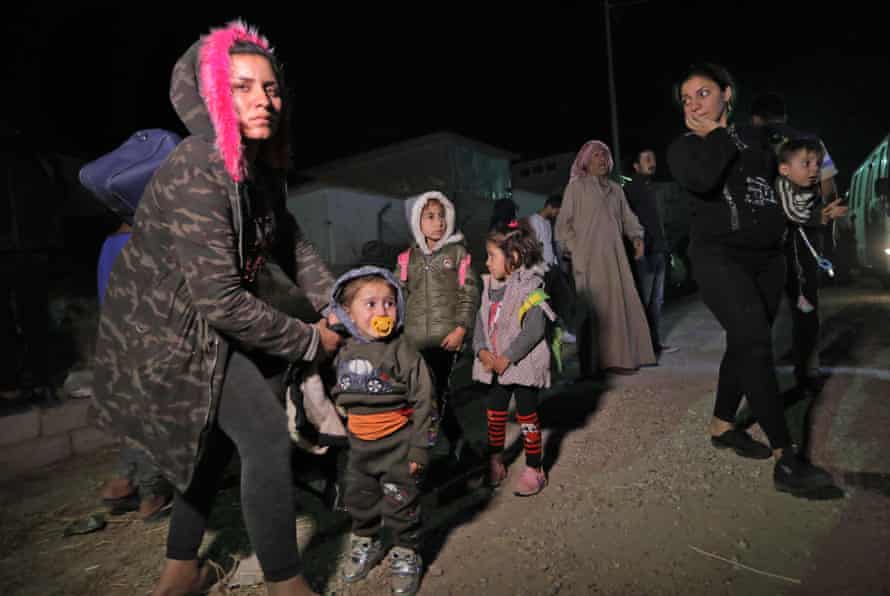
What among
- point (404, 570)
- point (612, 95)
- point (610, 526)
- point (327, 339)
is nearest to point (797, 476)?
point (610, 526)

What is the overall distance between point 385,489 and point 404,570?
324 millimetres

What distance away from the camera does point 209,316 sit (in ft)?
5.73

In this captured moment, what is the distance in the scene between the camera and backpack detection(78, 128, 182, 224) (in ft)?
8.09

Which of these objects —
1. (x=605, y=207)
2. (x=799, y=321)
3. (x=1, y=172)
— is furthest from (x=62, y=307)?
(x=799, y=321)

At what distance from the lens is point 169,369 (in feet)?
5.88

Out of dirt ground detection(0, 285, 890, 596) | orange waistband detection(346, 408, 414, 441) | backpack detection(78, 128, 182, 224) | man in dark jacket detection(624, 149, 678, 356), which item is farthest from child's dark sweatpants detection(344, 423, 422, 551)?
man in dark jacket detection(624, 149, 678, 356)

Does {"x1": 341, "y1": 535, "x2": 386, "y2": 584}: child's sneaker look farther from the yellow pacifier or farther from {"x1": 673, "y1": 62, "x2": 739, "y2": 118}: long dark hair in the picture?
{"x1": 673, "y1": 62, "x2": 739, "y2": 118}: long dark hair

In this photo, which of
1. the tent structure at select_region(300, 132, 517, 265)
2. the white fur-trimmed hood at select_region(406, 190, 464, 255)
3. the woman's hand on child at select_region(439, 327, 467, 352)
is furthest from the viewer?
the tent structure at select_region(300, 132, 517, 265)

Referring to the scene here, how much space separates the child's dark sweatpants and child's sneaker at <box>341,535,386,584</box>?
0.04 metres

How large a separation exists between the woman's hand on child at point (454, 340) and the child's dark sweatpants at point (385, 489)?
0.84 metres

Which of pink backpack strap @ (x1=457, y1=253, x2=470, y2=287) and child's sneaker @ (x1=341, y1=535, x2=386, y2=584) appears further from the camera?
pink backpack strap @ (x1=457, y1=253, x2=470, y2=287)

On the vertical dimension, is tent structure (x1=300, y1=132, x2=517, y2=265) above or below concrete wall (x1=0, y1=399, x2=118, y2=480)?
above

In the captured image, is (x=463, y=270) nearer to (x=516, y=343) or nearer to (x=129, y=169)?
(x=516, y=343)

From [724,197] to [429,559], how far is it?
7.70 ft
